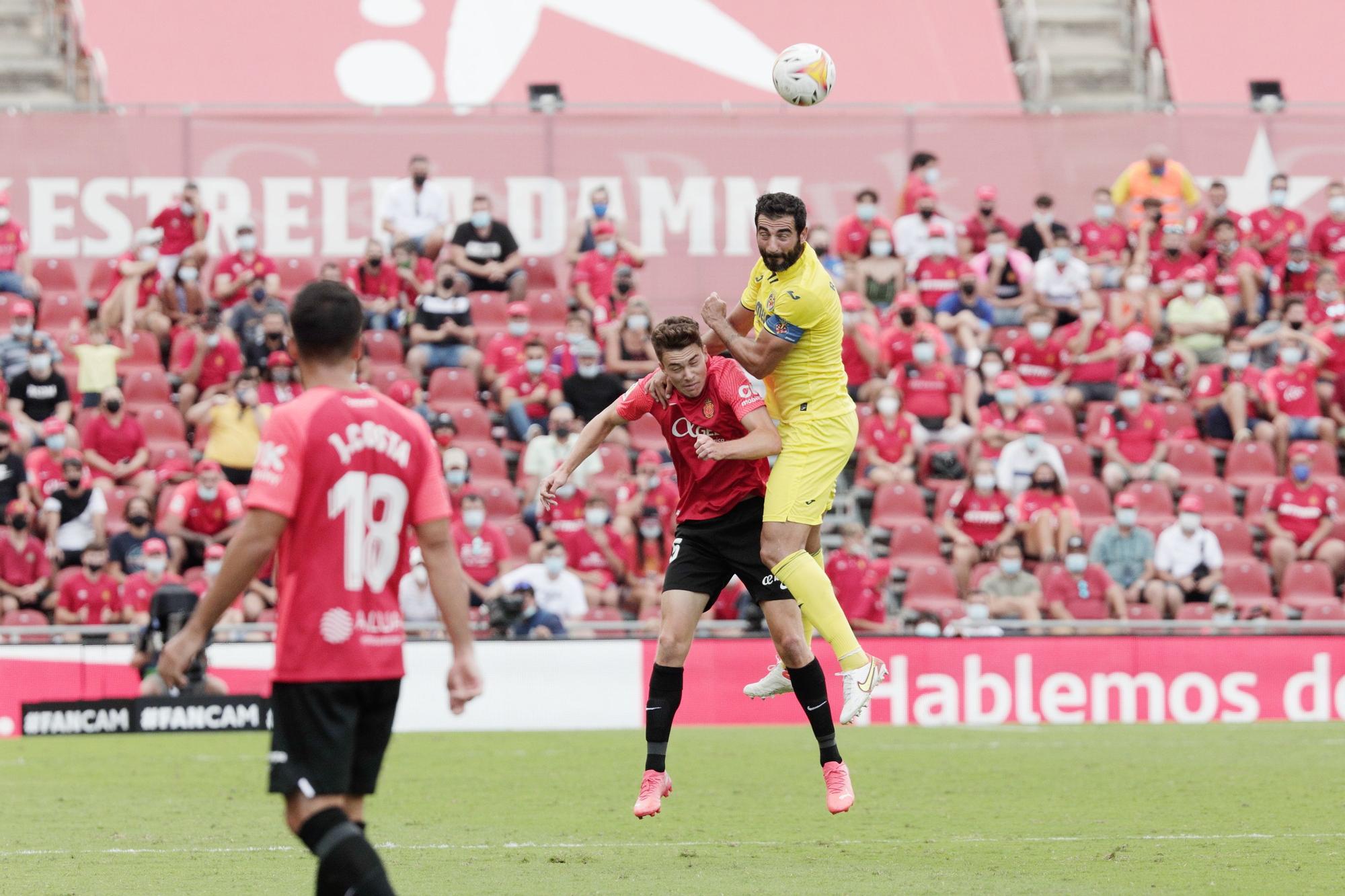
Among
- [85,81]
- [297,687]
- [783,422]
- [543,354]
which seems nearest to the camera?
[297,687]

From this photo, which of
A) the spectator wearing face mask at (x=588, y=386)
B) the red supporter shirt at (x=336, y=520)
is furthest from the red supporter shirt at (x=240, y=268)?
the red supporter shirt at (x=336, y=520)

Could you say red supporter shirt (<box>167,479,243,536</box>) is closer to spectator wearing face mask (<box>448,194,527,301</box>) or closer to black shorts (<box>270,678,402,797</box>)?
spectator wearing face mask (<box>448,194,527,301</box>)

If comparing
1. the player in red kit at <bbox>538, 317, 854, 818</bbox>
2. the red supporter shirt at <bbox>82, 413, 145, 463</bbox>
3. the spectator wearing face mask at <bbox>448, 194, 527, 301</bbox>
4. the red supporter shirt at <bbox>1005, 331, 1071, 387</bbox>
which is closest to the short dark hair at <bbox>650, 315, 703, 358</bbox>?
the player in red kit at <bbox>538, 317, 854, 818</bbox>

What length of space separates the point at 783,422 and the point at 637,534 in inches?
418

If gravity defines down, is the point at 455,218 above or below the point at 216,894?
above

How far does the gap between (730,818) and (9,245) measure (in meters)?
15.3

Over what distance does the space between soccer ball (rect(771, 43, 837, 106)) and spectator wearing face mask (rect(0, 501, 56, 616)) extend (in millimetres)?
11306

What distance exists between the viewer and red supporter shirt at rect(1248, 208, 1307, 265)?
23.9 m

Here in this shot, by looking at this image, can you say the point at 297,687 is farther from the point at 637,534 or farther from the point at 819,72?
the point at 637,534

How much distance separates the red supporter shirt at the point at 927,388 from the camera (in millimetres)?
21719

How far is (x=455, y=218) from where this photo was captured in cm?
2423

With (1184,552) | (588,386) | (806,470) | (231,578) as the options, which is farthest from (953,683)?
(231,578)

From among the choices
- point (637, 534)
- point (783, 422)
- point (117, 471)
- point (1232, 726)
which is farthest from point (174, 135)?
point (783, 422)

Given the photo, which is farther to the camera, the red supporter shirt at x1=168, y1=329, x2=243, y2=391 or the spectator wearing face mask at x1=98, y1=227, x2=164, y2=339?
the spectator wearing face mask at x1=98, y1=227, x2=164, y2=339
